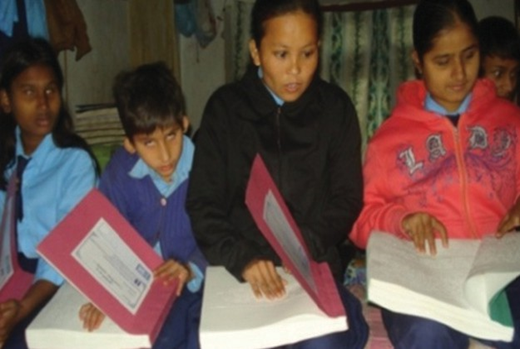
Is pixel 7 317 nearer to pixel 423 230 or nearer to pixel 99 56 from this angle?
pixel 423 230

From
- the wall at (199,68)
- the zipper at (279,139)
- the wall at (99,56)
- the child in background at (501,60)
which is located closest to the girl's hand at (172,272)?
the zipper at (279,139)

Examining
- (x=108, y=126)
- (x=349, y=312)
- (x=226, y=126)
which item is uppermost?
(x=226, y=126)

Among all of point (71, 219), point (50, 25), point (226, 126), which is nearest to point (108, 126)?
point (50, 25)

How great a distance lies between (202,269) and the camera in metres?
1.27

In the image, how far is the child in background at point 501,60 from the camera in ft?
5.49

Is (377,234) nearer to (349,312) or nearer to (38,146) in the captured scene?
(349,312)

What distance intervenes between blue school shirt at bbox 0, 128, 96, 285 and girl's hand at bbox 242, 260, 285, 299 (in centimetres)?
54

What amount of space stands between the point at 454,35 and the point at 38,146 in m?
1.00

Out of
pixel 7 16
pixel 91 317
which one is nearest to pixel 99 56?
pixel 7 16

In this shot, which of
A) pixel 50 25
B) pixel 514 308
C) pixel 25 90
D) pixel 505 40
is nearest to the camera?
pixel 514 308

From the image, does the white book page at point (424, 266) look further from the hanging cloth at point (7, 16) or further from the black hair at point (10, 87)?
the hanging cloth at point (7, 16)

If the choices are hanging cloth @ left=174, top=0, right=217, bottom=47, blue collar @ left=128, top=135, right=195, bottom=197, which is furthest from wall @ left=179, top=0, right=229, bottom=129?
blue collar @ left=128, top=135, right=195, bottom=197

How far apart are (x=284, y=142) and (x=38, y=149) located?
0.62 metres

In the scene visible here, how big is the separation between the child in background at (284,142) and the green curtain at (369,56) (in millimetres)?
2076
